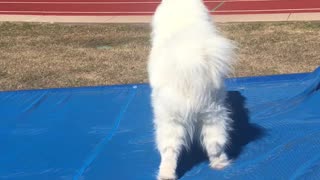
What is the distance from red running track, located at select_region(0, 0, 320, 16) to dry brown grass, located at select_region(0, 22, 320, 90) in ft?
4.72

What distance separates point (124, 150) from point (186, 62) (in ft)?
3.49

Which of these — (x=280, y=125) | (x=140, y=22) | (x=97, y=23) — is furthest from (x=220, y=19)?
(x=280, y=125)

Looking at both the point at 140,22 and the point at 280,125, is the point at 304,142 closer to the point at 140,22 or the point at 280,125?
the point at 280,125

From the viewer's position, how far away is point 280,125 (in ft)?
14.3

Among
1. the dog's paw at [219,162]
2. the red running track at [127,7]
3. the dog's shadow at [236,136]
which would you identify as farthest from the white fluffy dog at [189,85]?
the red running track at [127,7]

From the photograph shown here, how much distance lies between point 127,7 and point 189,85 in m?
8.76

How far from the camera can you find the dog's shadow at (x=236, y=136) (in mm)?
3805

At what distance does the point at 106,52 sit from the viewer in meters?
8.07

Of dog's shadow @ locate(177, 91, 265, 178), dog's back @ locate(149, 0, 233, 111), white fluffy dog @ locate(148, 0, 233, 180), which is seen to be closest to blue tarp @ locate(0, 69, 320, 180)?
dog's shadow @ locate(177, 91, 265, 178)

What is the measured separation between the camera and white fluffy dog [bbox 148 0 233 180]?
335 centimetres

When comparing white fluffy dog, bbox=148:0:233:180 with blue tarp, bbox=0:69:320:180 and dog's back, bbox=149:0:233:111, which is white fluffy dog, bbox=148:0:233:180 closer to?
dog's back, bbox=149:0:233:111

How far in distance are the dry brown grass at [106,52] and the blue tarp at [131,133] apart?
4.45 feet

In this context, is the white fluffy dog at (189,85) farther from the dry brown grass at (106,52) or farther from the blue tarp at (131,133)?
the dry brown grass at (106,52)

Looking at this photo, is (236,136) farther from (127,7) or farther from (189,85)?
(127,7)
